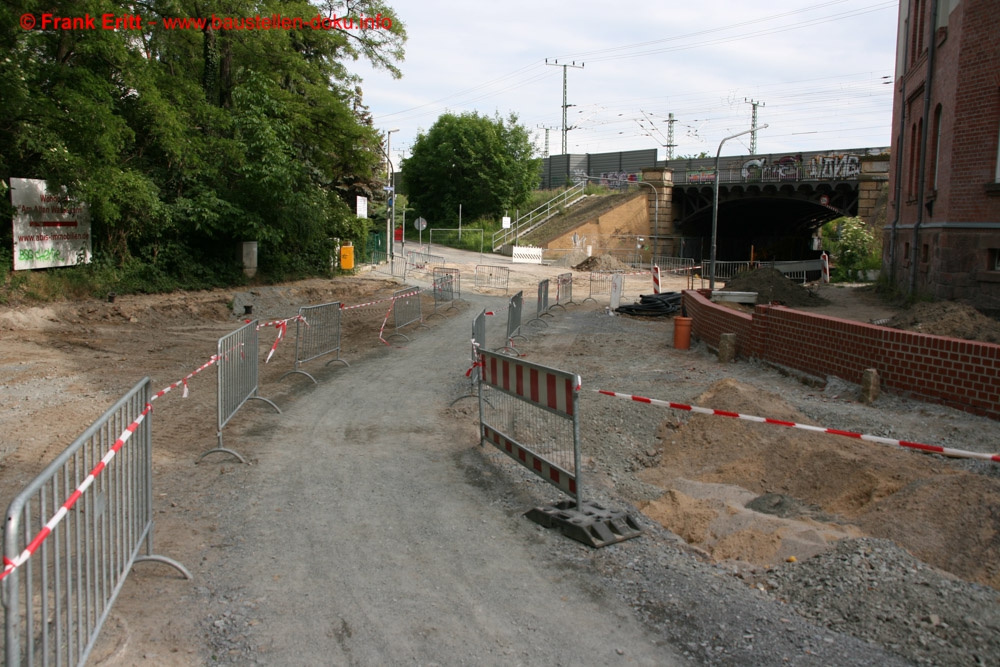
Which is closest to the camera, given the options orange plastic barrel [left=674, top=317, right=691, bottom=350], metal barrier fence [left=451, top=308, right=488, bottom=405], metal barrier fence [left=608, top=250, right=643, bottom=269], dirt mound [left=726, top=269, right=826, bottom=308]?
metal barrier fence [left=451, top=308, right=488, bottom=405]

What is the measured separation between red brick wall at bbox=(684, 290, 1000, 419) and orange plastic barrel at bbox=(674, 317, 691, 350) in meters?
2.06

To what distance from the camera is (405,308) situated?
19.2 metres

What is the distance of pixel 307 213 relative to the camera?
2677 cm

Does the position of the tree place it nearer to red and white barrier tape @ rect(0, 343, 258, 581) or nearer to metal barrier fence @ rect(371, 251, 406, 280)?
metal barrier fence @ rect(371, 251, 406, 280)

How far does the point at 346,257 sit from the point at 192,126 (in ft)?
36.8

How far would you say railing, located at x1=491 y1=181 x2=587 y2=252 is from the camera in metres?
59.9

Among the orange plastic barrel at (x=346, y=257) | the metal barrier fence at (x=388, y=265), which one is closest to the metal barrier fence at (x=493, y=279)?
the metal barrier fence at (x=388, y=265)

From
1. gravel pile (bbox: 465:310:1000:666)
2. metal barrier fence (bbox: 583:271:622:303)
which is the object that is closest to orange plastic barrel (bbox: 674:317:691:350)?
gravel pile (bbox: 465:310:1000:666)

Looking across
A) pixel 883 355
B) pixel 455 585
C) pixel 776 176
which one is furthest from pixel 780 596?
pixel 776 176

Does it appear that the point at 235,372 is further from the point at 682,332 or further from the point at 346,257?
the point at 346,257

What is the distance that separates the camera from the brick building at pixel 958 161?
17.0 m

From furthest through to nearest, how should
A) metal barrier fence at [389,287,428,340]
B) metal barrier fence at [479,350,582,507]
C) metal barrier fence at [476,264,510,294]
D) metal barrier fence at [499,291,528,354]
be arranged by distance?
metal barrier fence at [476,264,510,294] → metal barrier fence at [389,287,428,340] → metal barrier fence at [499,291,528,354] → metal barrier fence at [479,350,582,507]

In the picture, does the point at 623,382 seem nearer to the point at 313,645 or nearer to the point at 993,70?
the point at 313,645

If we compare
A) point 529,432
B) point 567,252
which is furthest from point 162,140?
point 567,252
